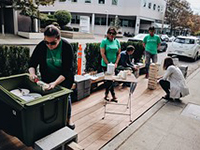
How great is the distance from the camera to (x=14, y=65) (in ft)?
11.0

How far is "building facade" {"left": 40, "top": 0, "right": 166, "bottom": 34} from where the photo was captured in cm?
3154

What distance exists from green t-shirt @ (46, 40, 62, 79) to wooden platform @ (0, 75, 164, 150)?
1080mm

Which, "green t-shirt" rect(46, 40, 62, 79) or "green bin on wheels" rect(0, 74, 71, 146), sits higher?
"green t-shirt" rect(46, 40, 62, 79)

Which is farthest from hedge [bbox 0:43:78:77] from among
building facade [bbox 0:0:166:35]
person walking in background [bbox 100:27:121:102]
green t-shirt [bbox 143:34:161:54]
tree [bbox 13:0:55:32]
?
building facade [bbox 0:0:166:35]

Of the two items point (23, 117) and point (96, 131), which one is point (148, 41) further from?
point (23, 117)

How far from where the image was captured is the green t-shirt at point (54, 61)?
2299 mm

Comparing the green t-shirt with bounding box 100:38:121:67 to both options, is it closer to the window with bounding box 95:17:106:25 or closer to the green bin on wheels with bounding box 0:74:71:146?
the green bin on wheels with bounding box 0:74:71:146

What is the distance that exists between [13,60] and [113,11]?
3129 centimetres

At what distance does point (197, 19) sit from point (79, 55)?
154 ft

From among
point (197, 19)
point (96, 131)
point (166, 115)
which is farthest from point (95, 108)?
point (197, 19)

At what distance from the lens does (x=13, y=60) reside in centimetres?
332

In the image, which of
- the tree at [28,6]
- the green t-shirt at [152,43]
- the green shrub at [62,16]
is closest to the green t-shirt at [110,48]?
the green t-shirt at [152,43]

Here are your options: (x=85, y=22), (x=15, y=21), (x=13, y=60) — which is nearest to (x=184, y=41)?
(x=85, y=22)

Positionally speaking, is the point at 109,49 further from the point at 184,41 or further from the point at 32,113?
the point at 184,41
